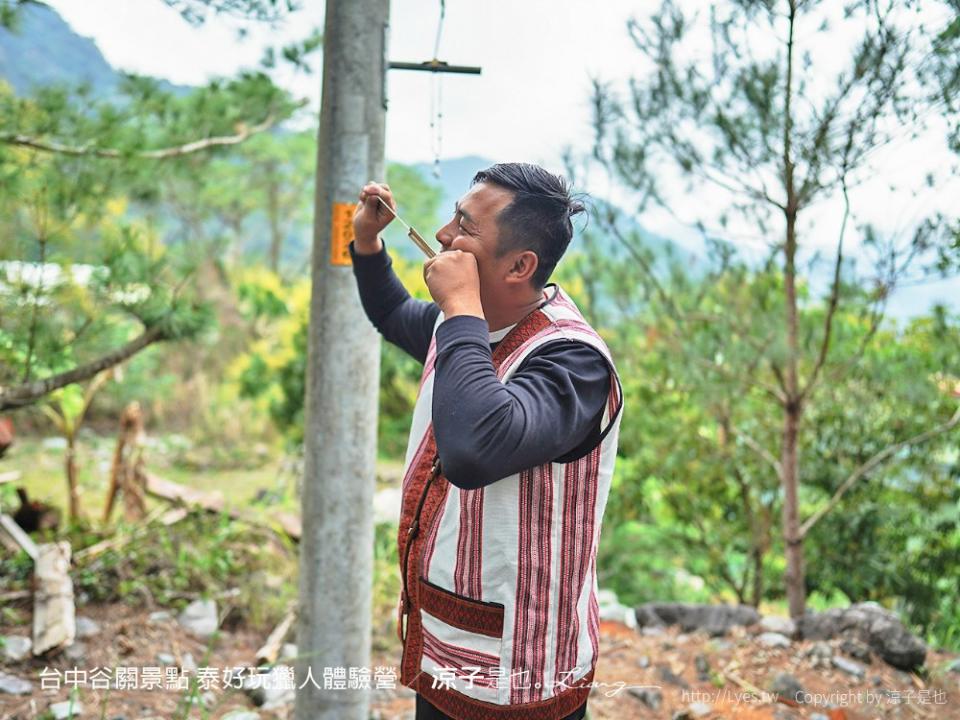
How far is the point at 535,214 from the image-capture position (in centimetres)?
155

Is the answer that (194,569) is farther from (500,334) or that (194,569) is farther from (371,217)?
(500,334)

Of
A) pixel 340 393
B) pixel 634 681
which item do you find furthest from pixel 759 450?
pixel 340 393

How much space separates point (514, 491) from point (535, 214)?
1.67 ft

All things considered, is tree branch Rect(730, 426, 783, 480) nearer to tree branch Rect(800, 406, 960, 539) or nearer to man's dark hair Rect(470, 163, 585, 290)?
tree branch Rect(800, 406, 960, 539)

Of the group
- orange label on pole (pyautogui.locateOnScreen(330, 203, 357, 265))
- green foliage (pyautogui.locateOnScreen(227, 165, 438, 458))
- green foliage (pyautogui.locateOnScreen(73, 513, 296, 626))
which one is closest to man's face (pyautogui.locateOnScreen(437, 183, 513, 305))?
orange label on pole (pyautogui.locateOnScreen(330, 203, 357, 265))

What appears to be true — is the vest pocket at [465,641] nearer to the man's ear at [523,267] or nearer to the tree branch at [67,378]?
the man's ear at [523,267]

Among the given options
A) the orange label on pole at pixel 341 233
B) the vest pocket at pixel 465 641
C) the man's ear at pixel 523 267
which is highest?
the orange label on pole at pixel 341 233

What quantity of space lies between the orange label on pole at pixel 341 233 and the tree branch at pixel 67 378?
3.54 ft

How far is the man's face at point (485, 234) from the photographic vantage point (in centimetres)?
155

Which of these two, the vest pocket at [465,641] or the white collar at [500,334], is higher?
the white collar at [500,334]

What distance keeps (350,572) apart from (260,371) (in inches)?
205

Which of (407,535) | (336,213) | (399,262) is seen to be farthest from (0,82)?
(407,535)

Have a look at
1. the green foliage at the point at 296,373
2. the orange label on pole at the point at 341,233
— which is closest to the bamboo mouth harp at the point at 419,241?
the orange label on pole at the point at 341,233

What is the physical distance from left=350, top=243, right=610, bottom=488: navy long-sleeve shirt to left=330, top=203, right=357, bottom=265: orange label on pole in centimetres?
93
